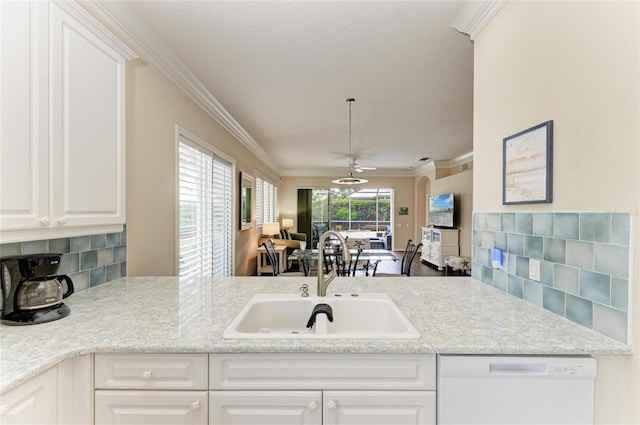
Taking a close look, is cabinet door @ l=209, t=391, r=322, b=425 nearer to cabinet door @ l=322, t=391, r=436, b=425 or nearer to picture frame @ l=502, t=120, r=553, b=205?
cabinet door @ l=322, t=391, r=436, b=425

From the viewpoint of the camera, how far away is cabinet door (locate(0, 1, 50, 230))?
1.04 meters

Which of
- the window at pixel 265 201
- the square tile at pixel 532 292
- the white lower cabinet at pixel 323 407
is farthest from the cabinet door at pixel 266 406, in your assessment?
the window at pixel 265 201

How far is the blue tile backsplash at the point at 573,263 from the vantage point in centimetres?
98

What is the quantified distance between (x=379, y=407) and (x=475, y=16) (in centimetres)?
221

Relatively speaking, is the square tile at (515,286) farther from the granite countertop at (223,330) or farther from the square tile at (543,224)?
the square tile at (543,224)

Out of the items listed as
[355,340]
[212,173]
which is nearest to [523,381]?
[355,340]

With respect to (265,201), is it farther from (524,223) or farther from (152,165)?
(524,223)

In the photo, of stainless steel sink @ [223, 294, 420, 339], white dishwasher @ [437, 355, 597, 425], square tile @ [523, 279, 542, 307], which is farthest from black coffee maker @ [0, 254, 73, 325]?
square tile @ [523, 279, 542, 307]

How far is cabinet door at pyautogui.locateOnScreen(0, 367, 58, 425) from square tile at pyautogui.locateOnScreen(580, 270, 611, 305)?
192 cm

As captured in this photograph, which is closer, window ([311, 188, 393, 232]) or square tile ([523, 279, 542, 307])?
square tile ([523, 279, 542, 307])

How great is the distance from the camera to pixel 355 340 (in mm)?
1052

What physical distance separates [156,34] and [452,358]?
2.75m

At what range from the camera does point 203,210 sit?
339cm

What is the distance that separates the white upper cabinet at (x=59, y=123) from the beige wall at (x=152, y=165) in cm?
47
